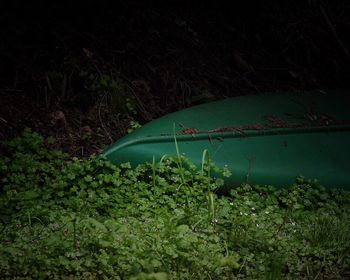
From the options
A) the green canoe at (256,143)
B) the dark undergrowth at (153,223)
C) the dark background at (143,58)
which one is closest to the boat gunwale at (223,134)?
the green canoe at (256,143)

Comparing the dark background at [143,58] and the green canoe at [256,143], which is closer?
the green canoe at [256,143]

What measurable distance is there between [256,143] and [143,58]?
5.86ft

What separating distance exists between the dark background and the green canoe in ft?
2.04

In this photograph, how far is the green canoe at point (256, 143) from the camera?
3.00 metres

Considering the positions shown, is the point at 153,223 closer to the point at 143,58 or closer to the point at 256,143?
the point at 256,143

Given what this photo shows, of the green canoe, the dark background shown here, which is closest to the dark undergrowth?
the green canoe

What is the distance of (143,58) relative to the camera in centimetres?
445

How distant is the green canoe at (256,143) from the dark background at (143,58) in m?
0.62

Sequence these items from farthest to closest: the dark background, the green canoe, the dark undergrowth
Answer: the dark background
the green canoe
the dark undergrowth

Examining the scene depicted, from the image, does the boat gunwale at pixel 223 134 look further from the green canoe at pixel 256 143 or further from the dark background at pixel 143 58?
the dark background at pixel 143 58

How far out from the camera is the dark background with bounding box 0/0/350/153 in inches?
147

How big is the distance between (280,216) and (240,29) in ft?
10.4

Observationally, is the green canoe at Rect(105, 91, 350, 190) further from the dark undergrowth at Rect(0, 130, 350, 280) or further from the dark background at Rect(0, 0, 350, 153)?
the dark background at Rect(0, 0, 350, 153)

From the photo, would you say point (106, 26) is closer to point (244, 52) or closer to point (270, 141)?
point (244, 52)
